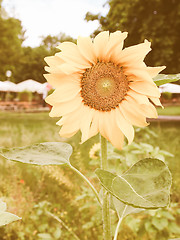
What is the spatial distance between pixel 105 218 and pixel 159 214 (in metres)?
1.51

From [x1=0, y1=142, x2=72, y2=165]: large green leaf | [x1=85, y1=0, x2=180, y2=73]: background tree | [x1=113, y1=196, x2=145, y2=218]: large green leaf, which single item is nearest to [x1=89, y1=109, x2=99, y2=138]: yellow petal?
[x1=0, y1=142, x2=72, y2=165]: large green leaf

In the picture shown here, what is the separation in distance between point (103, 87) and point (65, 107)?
13cm

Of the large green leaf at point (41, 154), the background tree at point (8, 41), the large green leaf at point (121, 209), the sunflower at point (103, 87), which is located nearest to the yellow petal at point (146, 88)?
the sunflower at point (103, 87)

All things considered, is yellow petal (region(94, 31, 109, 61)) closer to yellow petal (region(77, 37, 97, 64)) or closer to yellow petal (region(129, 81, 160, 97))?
yellow petal (region(77, 37, 97, 64))

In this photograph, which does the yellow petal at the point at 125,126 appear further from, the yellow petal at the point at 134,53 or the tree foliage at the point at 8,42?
the tree foliage at the point at 8,42

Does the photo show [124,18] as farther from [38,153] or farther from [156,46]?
[38,153]

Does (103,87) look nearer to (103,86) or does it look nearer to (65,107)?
(103,86)

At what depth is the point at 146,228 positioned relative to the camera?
2.23 metres

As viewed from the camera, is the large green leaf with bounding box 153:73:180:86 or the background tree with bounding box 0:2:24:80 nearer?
the large green leaf with bounding box 153:73:180:86

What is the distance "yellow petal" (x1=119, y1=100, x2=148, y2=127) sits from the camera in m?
0.79

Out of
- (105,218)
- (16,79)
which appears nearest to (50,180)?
(105,218)

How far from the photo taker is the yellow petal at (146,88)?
2.43ft

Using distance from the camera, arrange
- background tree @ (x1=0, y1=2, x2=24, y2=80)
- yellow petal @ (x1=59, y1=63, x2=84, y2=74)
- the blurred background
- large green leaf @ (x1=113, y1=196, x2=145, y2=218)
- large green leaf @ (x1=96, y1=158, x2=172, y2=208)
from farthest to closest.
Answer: background tree @ (x1=0, y1=2, x2=24, y2=80), the blurred background, large green leaf @ (x1=113, y1=196, x2=145, y2=218), yellow petal @ (x1=59, y1=63, x2=84, y2=74), large green leaf @ (x1=96, y1=158, x2=172, y2=208)

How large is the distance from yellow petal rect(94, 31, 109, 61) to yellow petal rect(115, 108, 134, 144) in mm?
175
